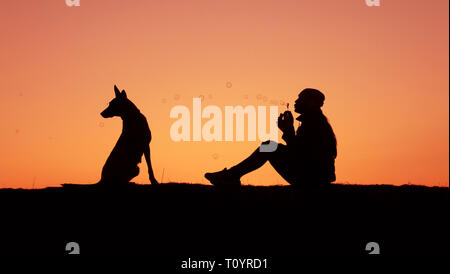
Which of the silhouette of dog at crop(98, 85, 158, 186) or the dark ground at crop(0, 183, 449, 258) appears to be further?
the silhouette of dog at crop(98, 85, 158, 186)

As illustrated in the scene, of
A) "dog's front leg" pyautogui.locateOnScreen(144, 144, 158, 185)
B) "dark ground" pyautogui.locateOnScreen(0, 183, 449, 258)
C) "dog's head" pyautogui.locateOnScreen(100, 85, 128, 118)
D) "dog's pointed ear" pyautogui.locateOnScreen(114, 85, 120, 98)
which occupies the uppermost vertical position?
Answer: "dog's pointed ear" pyautogui.locateOnScreen(114, 85, 120, 98)

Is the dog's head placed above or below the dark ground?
above

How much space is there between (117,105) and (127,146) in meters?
1.09

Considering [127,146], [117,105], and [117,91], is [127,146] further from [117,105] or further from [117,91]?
[117,91]

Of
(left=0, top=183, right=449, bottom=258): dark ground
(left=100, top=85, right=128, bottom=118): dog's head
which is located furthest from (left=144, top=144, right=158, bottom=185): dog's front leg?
(left=0, top=183, right=449, bottom=258): dark ground

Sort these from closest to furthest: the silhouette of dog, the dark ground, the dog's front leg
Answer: the dark ground → the silhouette of dog → the dog's front leg

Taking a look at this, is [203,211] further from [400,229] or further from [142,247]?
[400,229]

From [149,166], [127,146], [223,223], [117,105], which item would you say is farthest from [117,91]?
[223,223]

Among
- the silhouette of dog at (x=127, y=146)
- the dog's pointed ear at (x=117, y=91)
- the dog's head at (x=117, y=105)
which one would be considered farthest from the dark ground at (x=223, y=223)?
the dog's pointed ear at (x=117, y=91)

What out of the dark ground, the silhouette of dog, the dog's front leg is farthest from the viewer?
the dog's front leg

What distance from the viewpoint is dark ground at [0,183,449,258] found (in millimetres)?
8109

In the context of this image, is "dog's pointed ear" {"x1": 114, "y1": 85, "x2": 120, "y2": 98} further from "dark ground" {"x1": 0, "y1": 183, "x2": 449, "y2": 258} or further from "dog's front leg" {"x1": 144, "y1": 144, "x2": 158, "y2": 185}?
"dark ground" {"x1": 0, "y1": 183, "x2": 449, "y2": 258}

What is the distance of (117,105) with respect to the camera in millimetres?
11961

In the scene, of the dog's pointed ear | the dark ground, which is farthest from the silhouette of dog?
the dark ground
